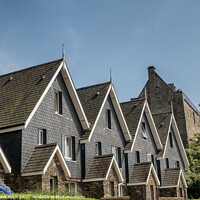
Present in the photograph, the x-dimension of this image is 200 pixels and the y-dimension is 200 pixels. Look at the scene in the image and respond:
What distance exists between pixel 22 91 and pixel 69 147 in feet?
16.5

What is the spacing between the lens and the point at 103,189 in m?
24.2

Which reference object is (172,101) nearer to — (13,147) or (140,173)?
(140,173)

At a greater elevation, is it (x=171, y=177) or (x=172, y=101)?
(x=172, y=101)

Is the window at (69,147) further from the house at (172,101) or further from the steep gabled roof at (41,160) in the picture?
the house at (172,101)

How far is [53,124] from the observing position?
76.8ft

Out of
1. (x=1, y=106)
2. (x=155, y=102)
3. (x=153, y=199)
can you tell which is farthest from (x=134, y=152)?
(x=155, y=102)

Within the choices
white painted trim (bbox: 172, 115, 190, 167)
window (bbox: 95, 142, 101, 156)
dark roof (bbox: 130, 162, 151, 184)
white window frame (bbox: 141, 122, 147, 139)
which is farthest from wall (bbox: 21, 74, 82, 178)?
white painted trim (bbox: 172, 115, 190, 167)

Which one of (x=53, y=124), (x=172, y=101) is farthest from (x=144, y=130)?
(x=172, y=101)

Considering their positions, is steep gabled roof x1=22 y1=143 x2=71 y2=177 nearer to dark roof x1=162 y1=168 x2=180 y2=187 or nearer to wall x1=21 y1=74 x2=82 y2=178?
wall x1=21 y1=74 x2=82 y2=178

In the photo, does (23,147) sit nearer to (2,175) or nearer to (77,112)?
(2,175)

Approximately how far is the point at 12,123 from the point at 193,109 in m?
41.5

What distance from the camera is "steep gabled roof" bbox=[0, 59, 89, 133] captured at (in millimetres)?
21117

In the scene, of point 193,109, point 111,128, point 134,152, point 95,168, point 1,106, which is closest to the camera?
point 1,106

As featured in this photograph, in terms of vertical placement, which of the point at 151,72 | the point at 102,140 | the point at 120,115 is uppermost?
the point at 151,72
